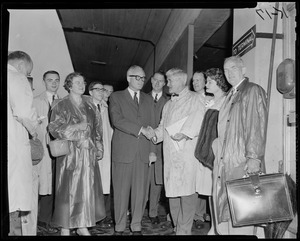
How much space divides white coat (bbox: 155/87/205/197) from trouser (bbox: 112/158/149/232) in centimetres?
26

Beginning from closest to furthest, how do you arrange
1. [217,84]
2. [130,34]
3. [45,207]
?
[217,84], [45,207], [130,34]

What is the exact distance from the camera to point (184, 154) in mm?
3570

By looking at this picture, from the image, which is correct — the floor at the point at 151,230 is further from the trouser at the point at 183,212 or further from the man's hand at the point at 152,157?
the man's hand at the point at 152,157

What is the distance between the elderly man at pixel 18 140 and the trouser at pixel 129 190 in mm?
937

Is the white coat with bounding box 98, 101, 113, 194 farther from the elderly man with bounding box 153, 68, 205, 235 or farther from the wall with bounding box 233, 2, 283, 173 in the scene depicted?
the wall with bounding box 233, 2, 283, 173

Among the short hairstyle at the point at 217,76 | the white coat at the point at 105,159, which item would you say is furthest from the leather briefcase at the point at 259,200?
the white coat at the point at 105,159

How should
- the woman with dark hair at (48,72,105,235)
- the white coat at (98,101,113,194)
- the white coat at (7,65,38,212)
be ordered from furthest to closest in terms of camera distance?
the white coat at (98,101,113,194), the woman with dark hair at (48,72,105,235), the white coat at (7,65,38,212)

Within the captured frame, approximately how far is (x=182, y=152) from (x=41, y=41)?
2466 millimetres

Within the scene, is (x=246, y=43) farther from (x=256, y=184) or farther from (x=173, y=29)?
(x=173, y=29)

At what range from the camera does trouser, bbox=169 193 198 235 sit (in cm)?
343

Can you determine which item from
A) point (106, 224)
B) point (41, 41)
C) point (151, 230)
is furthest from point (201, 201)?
point (41, 41)

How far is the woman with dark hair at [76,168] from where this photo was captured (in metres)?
3.29

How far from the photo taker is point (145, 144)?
3.80 meters

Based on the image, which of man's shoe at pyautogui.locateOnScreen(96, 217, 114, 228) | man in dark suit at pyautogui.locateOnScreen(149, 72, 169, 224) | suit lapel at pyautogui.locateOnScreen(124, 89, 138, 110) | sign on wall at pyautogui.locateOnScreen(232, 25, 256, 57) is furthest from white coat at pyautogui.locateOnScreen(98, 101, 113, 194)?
sign on wall at pyautogui.locateOnScreen(232, 25, 256, 57)
